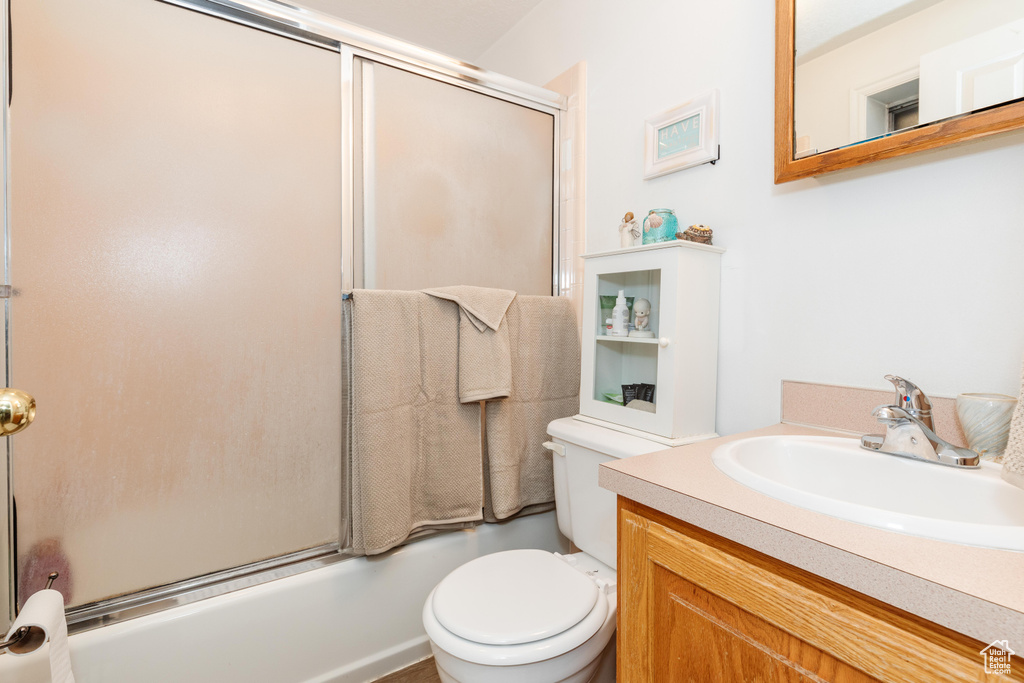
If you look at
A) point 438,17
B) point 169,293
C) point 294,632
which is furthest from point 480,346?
point 438,17

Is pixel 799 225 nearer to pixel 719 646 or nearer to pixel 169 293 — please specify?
pixel 719 646

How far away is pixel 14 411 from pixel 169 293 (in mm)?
684

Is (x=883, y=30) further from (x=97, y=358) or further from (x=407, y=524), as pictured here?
(x=97, y=358)

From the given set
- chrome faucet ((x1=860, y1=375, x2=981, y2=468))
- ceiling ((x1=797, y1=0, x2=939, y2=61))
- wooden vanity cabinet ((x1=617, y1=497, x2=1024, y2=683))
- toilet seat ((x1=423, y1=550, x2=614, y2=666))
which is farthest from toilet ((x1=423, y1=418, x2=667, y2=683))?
ceiling ((x1=797, y1=0, x2=939, y2=61))

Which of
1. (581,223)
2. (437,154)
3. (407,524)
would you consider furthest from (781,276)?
A: (407,524)

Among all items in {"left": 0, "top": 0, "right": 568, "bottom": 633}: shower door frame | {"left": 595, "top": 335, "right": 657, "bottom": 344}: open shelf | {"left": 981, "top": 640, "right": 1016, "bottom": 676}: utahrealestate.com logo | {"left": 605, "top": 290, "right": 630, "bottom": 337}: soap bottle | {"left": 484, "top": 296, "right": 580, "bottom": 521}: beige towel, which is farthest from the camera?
{"left": 484, "top": 296, "right": 580, "bottom": 521}: beige towel

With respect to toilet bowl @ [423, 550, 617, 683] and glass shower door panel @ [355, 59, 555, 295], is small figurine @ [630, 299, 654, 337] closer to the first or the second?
glass shower door panel @ [355, 59, 555, 295]

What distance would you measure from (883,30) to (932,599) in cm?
101

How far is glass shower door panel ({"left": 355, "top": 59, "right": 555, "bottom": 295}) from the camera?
143cm

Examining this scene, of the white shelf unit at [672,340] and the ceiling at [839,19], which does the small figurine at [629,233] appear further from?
the ceiling at [839,19]

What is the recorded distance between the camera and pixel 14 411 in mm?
565

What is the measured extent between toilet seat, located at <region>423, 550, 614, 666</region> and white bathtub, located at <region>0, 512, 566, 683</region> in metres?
0.37

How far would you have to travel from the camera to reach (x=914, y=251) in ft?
3.05

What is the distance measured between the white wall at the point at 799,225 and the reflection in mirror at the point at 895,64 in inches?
3.2
